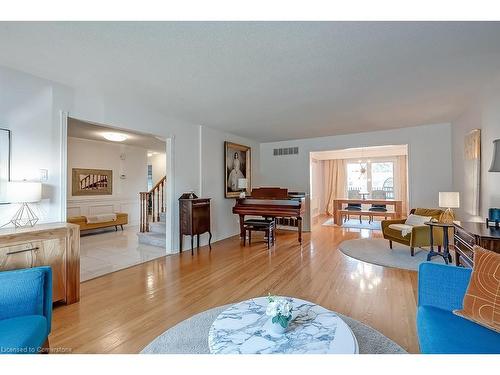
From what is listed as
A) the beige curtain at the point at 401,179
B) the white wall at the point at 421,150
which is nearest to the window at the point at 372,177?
the beige curtain at the point at 401,179

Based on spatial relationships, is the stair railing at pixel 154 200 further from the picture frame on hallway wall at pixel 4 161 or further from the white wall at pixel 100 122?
the picture frame on hallway wall at pixel 4 161

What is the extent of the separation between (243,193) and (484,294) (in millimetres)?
4788

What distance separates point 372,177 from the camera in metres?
9.70

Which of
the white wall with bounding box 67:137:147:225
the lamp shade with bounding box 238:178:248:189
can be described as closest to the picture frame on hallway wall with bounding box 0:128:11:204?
the white wall with bounding box 67:137:147:225

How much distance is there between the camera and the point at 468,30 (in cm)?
200

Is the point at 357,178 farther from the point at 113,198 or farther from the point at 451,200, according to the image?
the point at 113,198

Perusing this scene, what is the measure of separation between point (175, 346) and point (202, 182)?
3660mm

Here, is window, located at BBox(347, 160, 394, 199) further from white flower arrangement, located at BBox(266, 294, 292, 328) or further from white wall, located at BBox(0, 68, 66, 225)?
white wall, located at BBox(0, 68, 66, 225)

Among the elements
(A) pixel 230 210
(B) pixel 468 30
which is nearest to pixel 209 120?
(A) pixel 230 210

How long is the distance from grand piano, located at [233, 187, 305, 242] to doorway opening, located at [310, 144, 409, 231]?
12.0 ft

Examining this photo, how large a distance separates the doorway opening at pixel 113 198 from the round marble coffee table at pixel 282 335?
2931 mm
